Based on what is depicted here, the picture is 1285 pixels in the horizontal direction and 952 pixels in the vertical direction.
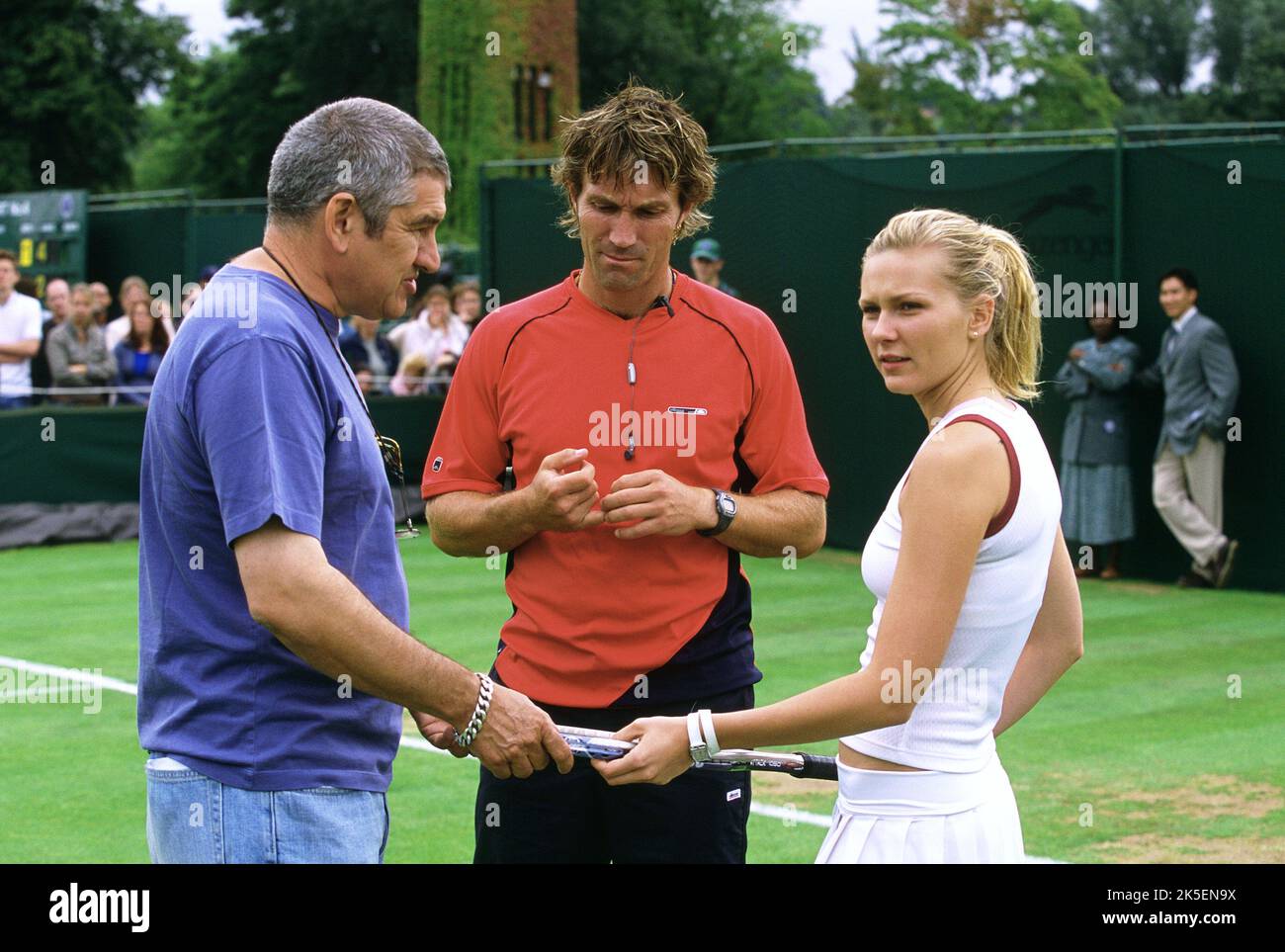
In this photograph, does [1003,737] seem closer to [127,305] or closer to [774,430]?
[774,430]

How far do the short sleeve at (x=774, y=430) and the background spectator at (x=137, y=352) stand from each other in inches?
554

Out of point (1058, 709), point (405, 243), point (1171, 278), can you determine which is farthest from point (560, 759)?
point (1171, 278)

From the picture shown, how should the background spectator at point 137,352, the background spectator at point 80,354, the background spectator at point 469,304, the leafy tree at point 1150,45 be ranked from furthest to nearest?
the leafy tree at point 1150,45 < the background spectator at point 469,304 < the background spectator at point 137,352 < the background spectator at point 80,354

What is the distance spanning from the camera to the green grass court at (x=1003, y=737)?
670 centimetres

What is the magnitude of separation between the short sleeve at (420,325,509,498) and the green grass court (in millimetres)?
2552

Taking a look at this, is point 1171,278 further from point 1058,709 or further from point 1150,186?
point 1058,709

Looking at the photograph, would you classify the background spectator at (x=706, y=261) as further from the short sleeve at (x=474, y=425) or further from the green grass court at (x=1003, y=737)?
the short sleeve at (x=474, y=425)

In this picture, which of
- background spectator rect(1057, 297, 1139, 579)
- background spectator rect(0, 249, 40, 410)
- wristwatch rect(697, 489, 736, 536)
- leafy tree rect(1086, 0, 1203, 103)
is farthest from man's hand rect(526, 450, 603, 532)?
leafy tree rect(1086, 0, 1203, 103)

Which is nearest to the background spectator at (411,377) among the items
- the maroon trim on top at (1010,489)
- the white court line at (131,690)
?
the white court line at (131,690)

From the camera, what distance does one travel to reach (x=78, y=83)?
44875 mm

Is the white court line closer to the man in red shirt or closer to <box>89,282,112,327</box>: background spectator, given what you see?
the man in red shirt

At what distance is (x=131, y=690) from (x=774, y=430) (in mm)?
6533

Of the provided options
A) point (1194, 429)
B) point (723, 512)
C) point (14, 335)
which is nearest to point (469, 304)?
point (14, 335)
